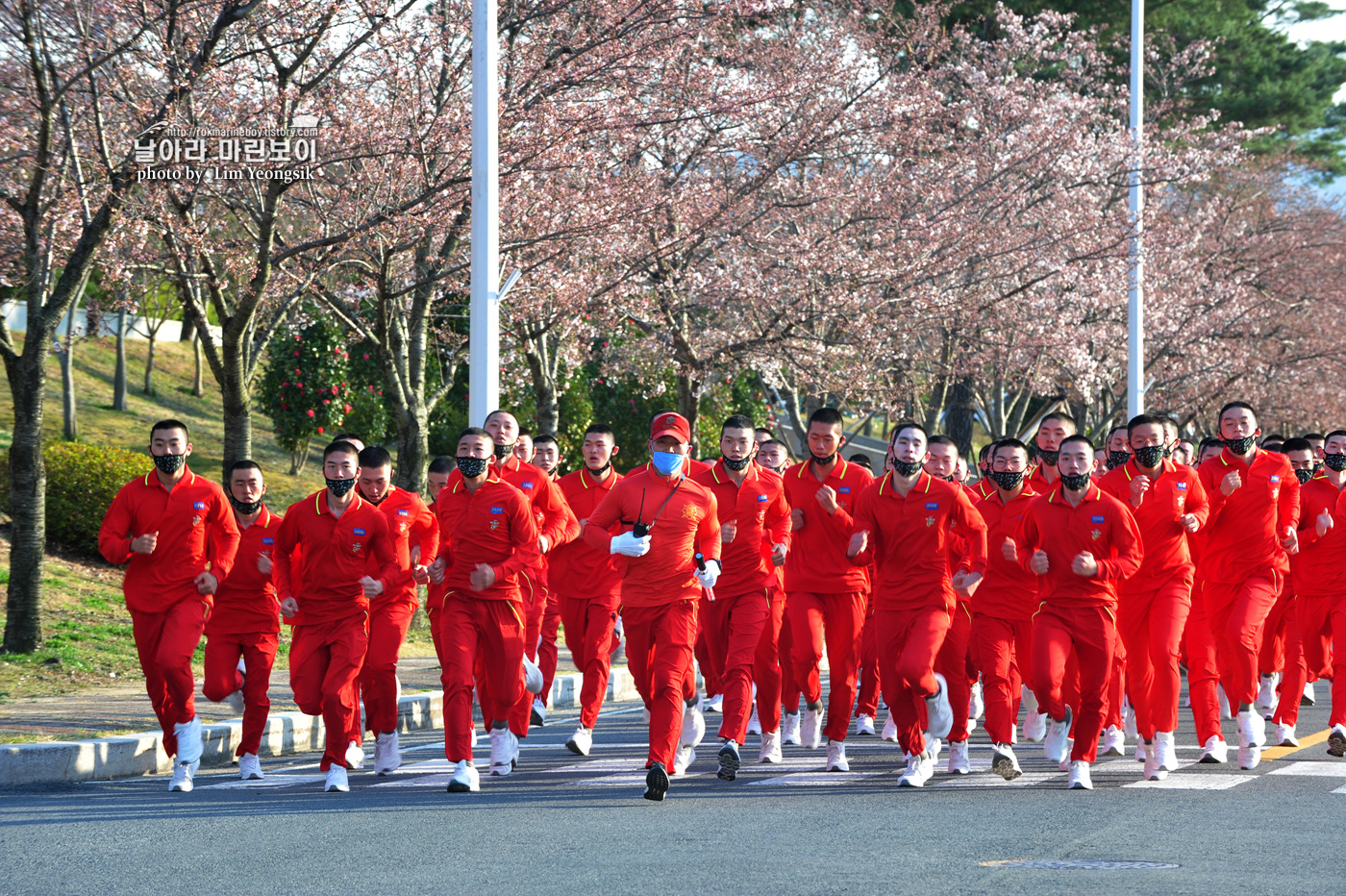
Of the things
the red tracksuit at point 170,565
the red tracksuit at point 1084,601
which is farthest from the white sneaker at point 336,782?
the red tracksuit at point 1084,601

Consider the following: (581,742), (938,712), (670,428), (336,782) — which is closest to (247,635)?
(336,782)

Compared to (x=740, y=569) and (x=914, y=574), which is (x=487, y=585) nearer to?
(x=740, y=569)

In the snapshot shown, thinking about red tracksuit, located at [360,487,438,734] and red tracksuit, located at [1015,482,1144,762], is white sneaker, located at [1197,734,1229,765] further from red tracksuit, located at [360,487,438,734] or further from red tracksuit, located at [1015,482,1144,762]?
red tracksuit, located at [360,487,438,734]

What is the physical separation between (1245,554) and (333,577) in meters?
5.85

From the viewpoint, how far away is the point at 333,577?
878 cm

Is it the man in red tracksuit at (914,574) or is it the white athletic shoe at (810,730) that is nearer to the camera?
the man in red tracksuit at (914,574)

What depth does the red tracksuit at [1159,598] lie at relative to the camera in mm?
8914

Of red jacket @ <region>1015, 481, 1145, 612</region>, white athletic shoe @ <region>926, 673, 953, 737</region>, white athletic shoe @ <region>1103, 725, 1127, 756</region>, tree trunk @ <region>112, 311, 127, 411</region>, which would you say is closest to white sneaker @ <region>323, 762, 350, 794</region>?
white athletic shoe @ <region>926, 673, 953, 737</region>

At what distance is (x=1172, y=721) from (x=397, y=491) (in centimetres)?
476

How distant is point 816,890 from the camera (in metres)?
5.96

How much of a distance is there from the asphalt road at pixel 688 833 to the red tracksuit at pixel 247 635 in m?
0.45

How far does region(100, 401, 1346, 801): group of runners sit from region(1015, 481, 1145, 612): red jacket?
0.01 metres

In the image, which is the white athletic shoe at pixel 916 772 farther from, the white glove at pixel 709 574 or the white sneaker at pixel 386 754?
the white sneaker at pixel 386 754

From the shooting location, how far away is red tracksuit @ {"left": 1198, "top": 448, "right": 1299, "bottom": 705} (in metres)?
9.97
